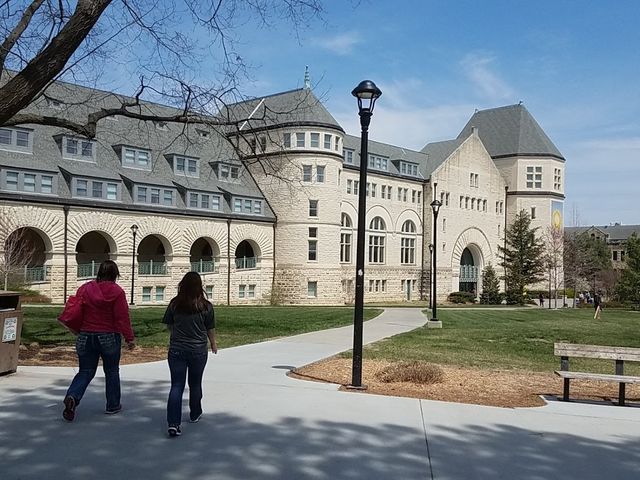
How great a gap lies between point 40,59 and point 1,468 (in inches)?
237

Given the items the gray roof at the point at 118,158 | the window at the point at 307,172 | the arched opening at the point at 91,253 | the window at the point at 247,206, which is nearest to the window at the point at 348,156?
the window at the point at 307,172

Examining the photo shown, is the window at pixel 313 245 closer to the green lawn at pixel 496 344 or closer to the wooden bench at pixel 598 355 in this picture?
the green lawn at pixel 496 344

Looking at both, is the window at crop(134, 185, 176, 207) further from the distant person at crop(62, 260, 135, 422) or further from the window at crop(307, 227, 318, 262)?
the distant person at crop(62, 260, 135, 422)

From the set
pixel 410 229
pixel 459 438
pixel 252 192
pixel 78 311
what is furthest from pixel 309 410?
pixel 410 229

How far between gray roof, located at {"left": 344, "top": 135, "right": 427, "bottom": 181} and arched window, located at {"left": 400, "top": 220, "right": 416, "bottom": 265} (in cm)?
441

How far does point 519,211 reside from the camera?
2516 inches

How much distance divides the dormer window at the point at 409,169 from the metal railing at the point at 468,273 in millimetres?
11061

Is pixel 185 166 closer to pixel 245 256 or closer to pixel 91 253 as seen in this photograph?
pixel 91 253

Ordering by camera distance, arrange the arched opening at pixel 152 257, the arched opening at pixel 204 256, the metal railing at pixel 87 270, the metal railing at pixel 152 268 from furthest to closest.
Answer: the arched opening at pixel 204 256
the arched opening at pixel 152 257
the metal railing at pixel 152 268
the metal railing at pixel 87 270

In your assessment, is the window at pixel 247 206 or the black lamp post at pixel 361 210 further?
the window at pixel 247 206

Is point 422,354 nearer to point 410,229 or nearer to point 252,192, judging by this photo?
point 252,192

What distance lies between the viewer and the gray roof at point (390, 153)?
171 ft

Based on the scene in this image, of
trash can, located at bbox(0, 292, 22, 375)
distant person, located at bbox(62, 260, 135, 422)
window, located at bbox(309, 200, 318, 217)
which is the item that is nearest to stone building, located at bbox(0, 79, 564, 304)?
window, located at bbox(309, 200, 318, 217)

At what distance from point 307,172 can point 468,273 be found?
941 inches
